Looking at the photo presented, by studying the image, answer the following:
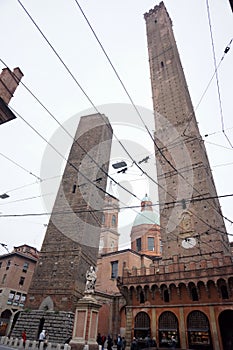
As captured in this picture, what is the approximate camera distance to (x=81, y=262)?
64.8ft

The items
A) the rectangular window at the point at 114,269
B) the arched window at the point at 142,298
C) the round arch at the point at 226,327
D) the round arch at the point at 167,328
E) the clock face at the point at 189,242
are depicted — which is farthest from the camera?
the rectangular window at the point at 114,269

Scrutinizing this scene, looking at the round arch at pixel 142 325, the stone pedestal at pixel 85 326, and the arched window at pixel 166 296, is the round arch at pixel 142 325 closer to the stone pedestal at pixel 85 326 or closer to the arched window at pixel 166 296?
the arched window at pixel 166 296

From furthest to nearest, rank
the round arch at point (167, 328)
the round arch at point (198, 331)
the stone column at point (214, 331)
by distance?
the round arch at point (167, 328), the round arch at point (198, 331), the stone column at point (214, 331)

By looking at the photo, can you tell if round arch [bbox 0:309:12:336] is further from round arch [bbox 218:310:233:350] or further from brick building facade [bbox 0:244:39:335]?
round arch [bbox 218:310:233:350]

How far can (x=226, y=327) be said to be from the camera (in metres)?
14.5

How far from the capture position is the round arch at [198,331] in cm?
1348

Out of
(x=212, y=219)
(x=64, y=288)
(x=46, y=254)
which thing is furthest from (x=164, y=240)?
(x=46, y=254)

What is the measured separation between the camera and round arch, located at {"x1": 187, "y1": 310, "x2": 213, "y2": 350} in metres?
13.5

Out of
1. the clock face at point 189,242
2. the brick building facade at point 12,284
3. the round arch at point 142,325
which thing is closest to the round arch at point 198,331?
the round arch at point 142,325

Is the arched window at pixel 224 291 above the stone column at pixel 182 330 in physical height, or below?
above

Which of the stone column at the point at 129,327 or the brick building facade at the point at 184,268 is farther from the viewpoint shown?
the stone column at the point at 129,327

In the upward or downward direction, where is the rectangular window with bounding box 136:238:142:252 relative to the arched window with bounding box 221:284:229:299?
upward

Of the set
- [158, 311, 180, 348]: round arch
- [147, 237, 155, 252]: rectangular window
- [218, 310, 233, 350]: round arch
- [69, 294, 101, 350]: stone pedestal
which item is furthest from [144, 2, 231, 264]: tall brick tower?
[147, 237, 155, 252]: rectangular window

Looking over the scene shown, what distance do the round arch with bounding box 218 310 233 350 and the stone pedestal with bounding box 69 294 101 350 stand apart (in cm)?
702
